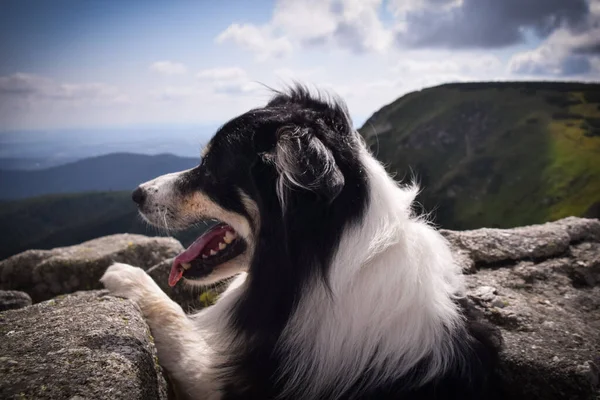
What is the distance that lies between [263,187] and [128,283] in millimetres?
1894

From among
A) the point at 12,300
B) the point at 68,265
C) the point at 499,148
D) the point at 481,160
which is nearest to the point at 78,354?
the point at 12,300

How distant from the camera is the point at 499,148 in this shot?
99125 millimetres

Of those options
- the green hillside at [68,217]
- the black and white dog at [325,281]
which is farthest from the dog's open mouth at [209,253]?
the green hillside at [68,217]

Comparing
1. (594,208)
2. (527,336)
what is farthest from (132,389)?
(594,208)

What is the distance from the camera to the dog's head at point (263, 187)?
2.75 meters

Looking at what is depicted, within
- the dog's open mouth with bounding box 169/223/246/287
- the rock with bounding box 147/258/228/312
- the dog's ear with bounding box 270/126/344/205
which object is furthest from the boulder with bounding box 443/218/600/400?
the rock with bounding box 147/258/228/312

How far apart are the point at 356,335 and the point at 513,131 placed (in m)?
114

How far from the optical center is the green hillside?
11350cm

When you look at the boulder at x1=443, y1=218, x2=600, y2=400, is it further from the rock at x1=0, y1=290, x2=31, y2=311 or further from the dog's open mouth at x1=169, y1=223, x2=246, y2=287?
the rock at x1=0, y1=290, x2=31, y2=311

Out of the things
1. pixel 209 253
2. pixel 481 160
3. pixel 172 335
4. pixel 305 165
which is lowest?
pixel 481 160

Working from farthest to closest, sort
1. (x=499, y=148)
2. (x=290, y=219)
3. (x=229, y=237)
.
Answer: (x=499, y=148) → (x=229, y=237) → (x=290, y=219)

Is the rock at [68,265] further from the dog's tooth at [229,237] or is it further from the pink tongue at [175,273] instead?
the dog's tooth at [229,237]

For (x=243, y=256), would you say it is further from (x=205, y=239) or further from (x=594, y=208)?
(x=594, y=208)

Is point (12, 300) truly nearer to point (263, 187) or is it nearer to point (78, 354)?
point (78, 354)
